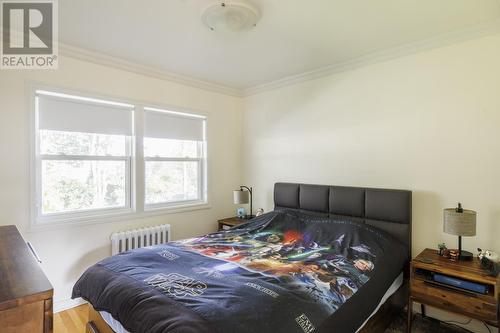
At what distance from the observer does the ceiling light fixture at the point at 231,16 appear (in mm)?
1923

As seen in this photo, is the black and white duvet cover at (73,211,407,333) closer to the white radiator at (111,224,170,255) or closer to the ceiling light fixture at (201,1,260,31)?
the white radiator at (111,224,170,255)

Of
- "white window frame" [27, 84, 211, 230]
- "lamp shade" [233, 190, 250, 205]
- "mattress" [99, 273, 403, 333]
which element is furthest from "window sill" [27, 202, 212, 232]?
"mattress" [99, 273, 403, 333]

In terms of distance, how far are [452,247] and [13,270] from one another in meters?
3.16

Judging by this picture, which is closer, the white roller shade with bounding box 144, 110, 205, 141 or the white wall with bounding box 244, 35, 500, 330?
the white wall with bounding box 244, 35, 500, 330

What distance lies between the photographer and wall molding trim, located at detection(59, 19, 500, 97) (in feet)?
7.72

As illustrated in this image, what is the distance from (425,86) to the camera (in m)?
2.61

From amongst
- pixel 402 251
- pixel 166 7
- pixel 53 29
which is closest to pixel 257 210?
pixel 402 251

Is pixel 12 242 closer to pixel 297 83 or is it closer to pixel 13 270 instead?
pixel 13 270

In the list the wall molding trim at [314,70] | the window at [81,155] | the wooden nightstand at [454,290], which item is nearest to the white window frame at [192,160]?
the window at [81,155]

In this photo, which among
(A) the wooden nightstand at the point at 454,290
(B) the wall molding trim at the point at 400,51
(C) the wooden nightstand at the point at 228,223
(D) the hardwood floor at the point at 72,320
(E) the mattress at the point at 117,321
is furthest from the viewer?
(C) the wooden nightstand at the point at 228,223

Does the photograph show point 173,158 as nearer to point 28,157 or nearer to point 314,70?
point 28,157

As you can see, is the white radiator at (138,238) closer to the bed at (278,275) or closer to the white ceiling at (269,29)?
the bed at (278,275)

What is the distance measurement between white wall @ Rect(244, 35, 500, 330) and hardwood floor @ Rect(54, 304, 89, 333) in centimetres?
270

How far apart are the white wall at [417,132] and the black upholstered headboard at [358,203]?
6.2 inches
